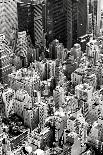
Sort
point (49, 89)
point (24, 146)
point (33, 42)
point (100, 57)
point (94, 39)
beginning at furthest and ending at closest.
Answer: point (94, 39) → point (33, 42) → point (100, 57) → point (49, 89) → point (24, 146)

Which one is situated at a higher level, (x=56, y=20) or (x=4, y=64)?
(x=56, y=20)

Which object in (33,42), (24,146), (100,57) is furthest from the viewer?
(33,42)

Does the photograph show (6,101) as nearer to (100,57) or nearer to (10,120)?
(10,120)

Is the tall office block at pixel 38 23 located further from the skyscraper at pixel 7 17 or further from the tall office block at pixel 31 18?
the skyscraper at pixel 7 17

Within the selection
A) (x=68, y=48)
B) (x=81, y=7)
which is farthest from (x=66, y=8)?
(x=68, y=48)

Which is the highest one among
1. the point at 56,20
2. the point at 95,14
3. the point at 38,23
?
the point at 95,14

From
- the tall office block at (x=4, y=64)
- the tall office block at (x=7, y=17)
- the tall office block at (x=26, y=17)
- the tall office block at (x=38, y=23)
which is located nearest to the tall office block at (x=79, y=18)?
the tall office block at (x=38, y=23)

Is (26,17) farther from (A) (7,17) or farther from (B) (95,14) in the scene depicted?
(B) (95,14)

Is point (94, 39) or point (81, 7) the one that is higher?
point (81, 7)

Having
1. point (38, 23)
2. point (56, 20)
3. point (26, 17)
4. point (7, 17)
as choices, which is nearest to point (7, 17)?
point (7, 17)
